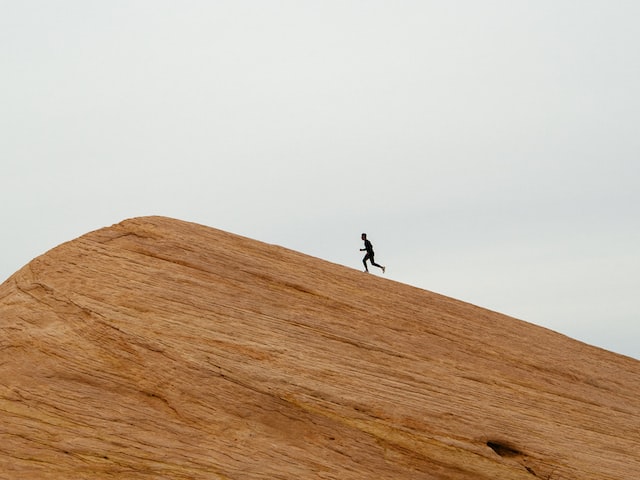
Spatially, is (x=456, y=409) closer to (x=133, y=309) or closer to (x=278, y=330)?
(x=278, y=330)

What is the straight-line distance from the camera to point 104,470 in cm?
1745

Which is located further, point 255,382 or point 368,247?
point 368,247

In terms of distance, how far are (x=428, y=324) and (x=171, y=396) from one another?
9.70 metres

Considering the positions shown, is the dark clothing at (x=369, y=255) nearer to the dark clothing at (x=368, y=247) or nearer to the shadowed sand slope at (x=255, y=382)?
the dark clothing at (x=368, y=247)

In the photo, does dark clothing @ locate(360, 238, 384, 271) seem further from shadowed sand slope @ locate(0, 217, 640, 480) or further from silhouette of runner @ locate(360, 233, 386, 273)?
shadowed sand slope @ locate(0, 217, 640, 480)

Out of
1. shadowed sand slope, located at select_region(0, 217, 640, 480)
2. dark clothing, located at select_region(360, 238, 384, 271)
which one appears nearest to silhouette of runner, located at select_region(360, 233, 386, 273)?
dark clothing, located at select_region(360, 238, 384, 271)

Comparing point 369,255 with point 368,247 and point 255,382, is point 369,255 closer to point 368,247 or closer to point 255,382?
point 368,247

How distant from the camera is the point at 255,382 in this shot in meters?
19.7

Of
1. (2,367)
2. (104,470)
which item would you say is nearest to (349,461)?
(104,470)

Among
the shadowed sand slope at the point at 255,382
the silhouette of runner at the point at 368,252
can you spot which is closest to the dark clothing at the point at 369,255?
the silhouette of runner at the point at 368,252

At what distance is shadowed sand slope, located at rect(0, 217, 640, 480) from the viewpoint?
59.7 feet

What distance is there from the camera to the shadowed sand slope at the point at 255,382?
18.2m

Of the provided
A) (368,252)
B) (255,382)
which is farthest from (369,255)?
(255,382)

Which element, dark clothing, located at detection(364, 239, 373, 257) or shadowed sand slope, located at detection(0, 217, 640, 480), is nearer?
shadowed sand slope, located at detection(0, 217, 640, 480)
